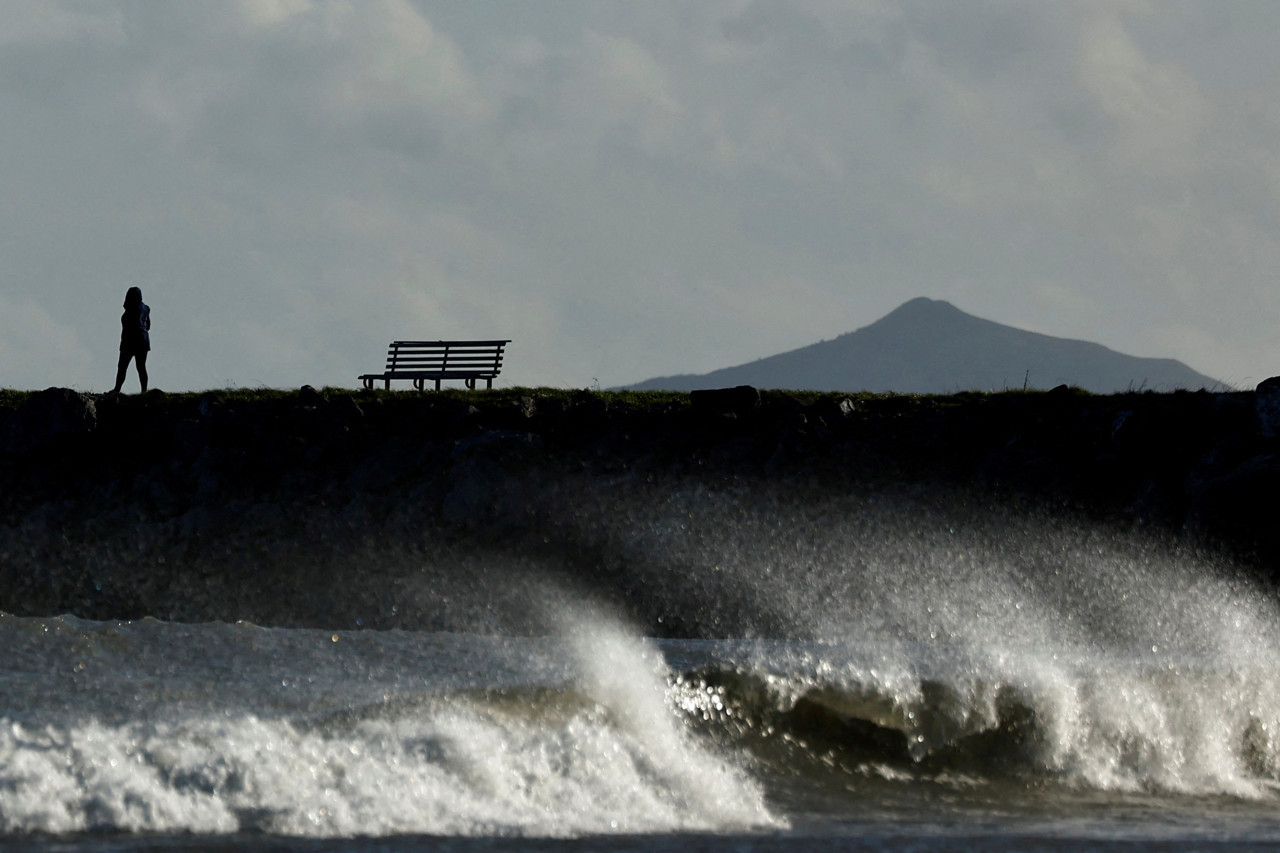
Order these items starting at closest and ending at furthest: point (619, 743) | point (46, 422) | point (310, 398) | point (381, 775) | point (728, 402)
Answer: point (381, 775), point (619, 743), point (728, 402), point (46, 422), point (310, 398)

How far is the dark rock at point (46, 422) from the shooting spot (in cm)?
2261

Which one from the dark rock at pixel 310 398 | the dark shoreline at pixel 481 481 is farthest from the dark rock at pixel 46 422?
the dark rock at pixel 310 398

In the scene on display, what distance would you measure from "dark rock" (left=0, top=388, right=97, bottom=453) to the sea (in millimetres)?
11384

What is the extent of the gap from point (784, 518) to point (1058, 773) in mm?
10345

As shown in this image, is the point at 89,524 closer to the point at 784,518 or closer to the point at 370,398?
the point at 370,398

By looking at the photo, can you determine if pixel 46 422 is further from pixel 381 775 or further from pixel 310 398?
pixel 381 775

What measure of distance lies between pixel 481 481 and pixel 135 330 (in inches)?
268

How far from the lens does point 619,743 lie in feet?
27.5

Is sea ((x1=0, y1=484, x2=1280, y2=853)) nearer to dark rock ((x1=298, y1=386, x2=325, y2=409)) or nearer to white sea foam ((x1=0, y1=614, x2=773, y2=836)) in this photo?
white sea foam ((x1=0, y1=614, x2=773, y2=836))

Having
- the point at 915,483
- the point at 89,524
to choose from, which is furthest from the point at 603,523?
the point at 89,524

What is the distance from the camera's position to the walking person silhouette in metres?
22.6

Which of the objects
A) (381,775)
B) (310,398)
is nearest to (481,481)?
(310,398)

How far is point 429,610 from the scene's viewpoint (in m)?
19.1

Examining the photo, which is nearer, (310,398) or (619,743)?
(619,743)
